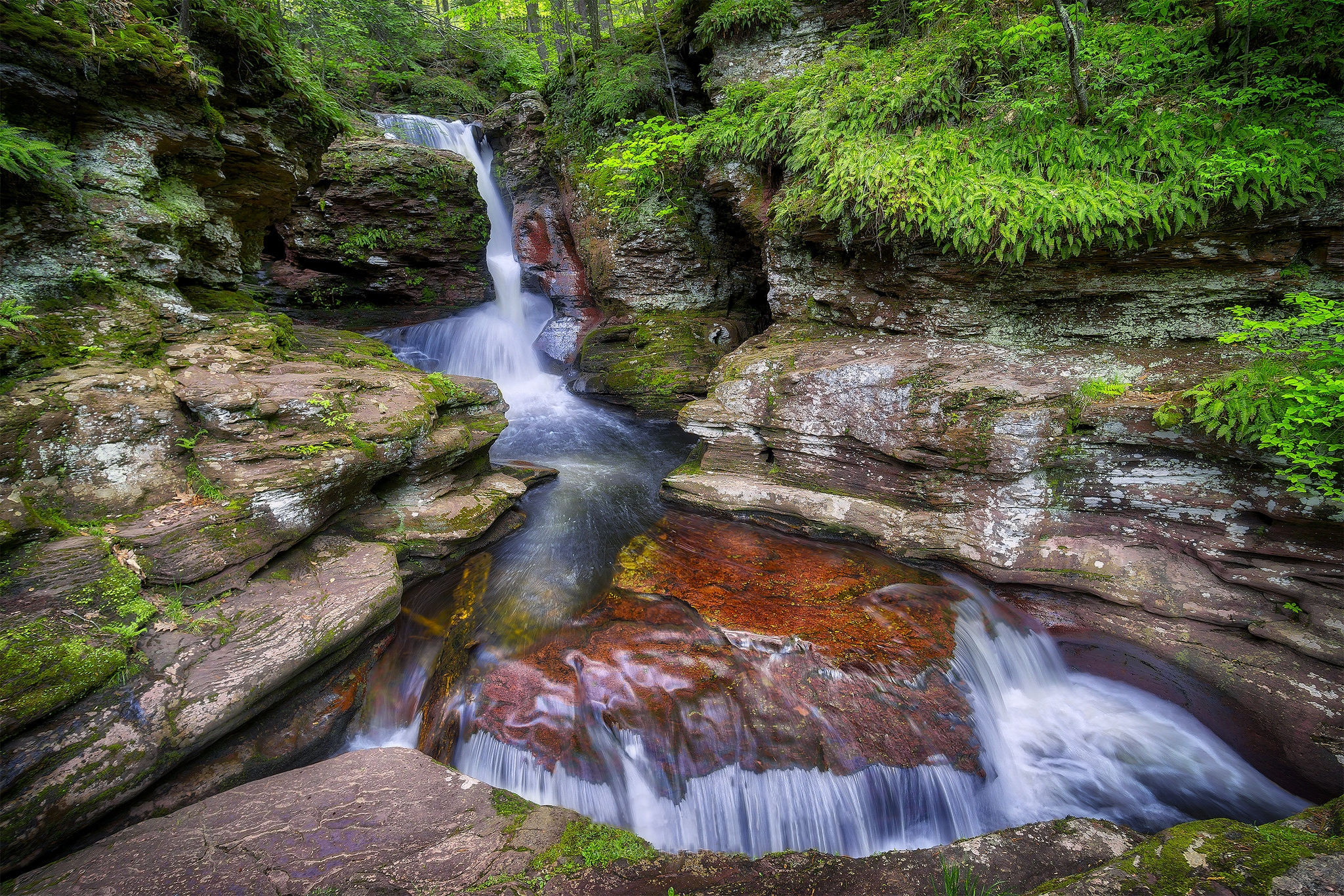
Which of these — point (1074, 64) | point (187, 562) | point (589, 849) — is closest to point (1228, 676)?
point (589, 849)

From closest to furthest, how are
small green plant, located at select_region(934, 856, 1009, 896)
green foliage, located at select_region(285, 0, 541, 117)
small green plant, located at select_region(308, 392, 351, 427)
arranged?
small green plant, located at select_region(934, 856, 1009, 896) → small green plant, located at select_region(308, 392, 351, 427) → green foliage, located at select_region(285, 0, 541, 117)

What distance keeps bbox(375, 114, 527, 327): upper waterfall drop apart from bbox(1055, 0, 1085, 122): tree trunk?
39.6ft

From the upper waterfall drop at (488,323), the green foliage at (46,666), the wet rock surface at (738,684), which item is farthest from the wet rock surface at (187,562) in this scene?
the upper waterfall drop at (488,323)

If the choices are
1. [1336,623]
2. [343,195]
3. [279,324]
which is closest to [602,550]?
[279,324]

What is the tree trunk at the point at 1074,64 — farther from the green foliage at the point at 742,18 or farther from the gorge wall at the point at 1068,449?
the green foliage at the point at 742,18

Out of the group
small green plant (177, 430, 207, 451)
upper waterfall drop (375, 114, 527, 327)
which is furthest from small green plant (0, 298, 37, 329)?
upper waterfall drop (375, 114, 527, 327)

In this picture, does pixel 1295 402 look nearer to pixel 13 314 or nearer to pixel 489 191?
pixel 13 314

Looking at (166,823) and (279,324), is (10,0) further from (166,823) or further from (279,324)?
(166,823)

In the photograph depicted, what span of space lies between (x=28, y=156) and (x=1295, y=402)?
10.6 metres

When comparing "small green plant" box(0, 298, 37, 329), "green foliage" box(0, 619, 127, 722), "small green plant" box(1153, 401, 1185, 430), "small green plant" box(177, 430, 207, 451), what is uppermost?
"small green plant" box(0, 298, 37, 329)

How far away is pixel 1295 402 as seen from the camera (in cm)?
433

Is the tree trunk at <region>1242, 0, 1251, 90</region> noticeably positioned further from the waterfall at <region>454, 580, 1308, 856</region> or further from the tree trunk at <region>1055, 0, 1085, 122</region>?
the waterfall at <region>454, 580, 1308, 856</region>

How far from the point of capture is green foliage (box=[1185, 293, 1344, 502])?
163 inches

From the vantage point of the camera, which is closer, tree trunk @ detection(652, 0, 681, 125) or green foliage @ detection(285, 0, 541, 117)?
tree trunk @ detection(652, 0, 681, 125)
